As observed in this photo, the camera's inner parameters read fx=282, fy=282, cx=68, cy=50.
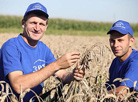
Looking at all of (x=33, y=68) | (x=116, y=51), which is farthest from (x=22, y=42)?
(x=116, y=51)

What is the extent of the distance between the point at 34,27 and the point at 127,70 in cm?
118

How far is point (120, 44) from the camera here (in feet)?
11.0

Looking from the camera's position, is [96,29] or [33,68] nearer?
[33,68]

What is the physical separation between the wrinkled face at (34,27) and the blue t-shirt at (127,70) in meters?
1.03

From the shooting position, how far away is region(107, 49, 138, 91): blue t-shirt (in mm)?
2979

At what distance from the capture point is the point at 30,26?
3.31 meters

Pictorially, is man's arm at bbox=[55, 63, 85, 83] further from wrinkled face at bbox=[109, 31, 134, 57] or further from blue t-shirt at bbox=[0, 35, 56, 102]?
wrinkled face at bbox=[109, 31, 134, 57]

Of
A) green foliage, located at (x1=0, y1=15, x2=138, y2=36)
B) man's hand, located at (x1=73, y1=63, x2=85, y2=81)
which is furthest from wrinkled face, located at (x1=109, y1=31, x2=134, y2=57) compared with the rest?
green foliage, located at (x1=0, y1=15, x2=138, y2=36)

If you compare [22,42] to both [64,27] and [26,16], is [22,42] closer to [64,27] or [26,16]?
[26,16]

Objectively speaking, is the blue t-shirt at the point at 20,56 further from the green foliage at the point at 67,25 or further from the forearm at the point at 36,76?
the green foliage at the point at 67,25

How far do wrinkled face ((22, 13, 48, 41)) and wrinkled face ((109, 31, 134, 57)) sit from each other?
884 mm

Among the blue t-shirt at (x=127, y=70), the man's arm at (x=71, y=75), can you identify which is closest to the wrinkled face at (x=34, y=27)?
the man's arm at (x=71, y=75)

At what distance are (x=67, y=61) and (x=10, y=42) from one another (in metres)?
0.78

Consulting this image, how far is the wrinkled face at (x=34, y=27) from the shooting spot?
10.8ft
